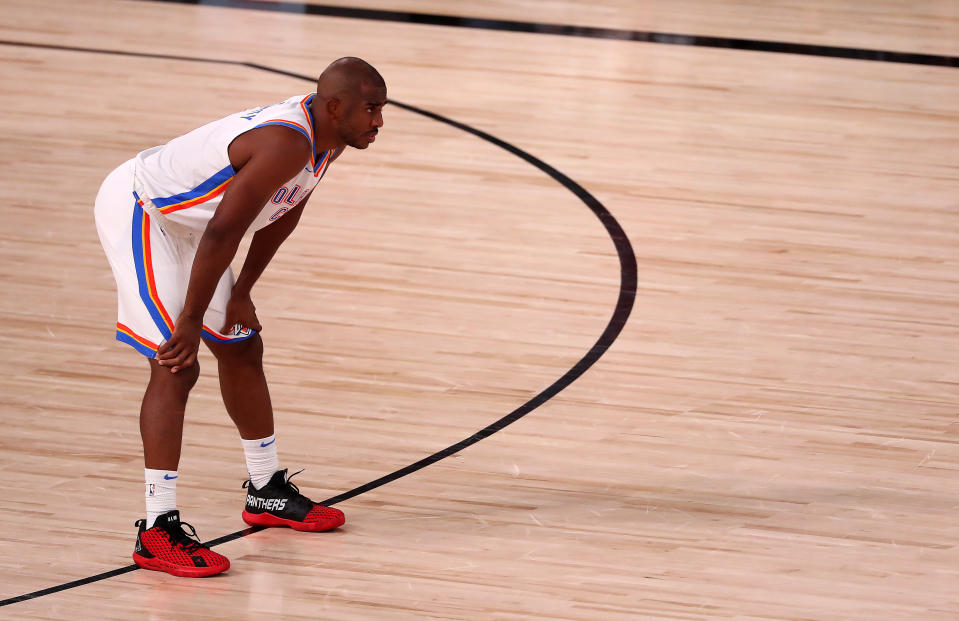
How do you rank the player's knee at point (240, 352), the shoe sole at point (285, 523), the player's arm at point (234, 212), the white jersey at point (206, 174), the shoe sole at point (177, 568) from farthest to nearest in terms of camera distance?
the shoe sole at point (285, 523)
the player's knee at point (240, 352)
the shoe sole at point (177, 568)
the white jersey at point (206, 174)
the player's arm at point (234, 212)

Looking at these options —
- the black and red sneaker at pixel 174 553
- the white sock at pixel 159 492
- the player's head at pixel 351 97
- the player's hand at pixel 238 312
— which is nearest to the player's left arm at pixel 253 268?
the player's hand at pixel 238 312

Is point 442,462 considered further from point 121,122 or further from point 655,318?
point 121,122

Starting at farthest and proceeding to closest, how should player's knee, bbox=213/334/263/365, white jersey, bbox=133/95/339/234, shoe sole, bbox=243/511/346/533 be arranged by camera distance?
shoe sole, bbox=243/511/346/533 → player's knee, bbox=213/334/263/365 → white jersey, bbox=133/95/339/234

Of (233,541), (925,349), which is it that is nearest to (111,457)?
(233,541)

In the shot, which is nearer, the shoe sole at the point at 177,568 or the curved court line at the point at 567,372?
the shoe sole at the point at 177,568

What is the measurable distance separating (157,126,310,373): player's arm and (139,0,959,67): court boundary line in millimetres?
5934

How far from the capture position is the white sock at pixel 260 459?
3303 mm

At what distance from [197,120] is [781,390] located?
3.41m

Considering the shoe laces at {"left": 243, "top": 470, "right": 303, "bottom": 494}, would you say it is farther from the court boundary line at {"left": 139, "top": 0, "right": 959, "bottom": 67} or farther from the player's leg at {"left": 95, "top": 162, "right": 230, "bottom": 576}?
the court boundary line at {"left": 139, "top": 0, "right": 959, "bottom": 67}

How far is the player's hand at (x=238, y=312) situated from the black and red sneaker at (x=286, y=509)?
414 millimetres

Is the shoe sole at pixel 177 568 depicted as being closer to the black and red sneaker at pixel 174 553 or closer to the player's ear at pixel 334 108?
the black and red sneaker at pixel 174 553

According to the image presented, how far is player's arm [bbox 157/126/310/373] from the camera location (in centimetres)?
283

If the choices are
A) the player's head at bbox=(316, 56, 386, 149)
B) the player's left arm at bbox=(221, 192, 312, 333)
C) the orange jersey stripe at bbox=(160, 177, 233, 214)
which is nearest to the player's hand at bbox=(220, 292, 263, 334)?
the player's left arm at bbox=(221, 192, 312, 333)

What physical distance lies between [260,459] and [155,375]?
0.39 meters
